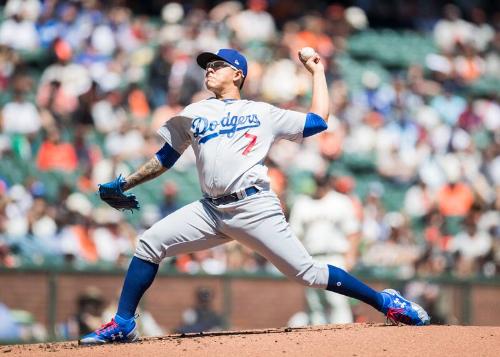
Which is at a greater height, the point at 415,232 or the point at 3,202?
the point at 3,202

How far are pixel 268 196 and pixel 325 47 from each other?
339 inches

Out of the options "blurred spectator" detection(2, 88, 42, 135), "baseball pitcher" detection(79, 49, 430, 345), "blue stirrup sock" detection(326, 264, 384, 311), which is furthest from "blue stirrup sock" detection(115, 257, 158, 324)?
"blurred spectator" detection(2, 88, 42, 135)

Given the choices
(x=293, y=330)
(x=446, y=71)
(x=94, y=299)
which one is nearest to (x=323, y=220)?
(x=94, y=299)

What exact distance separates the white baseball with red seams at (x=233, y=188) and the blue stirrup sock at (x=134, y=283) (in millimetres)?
54

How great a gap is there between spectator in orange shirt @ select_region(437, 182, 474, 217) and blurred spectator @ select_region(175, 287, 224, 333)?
13.1 ft

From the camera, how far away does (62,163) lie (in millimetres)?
11133

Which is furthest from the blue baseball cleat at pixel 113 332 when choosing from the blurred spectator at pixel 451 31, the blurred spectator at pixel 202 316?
the blurred spectator at pixel 451 31

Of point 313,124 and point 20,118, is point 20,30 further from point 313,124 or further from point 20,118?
A: point 313,124

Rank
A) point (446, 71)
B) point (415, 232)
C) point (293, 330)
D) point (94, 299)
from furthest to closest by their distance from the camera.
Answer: point (446, 71)
point (415, 232)
point (94, 299)
point (293, 330)

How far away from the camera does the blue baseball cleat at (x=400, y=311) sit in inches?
Answer: 233

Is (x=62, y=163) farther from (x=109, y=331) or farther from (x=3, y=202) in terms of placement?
(x=109, y=331)

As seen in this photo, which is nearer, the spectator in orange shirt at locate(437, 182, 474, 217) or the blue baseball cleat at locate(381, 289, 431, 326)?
the blue baseball cleat at locate(381, 289, 431, 326)

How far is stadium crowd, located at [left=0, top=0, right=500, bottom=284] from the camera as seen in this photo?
10141mm

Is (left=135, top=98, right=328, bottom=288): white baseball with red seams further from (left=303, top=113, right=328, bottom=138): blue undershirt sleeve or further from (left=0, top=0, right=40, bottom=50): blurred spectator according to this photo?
(left=0, top=0, right=40, bottom=50): blurred spectator
